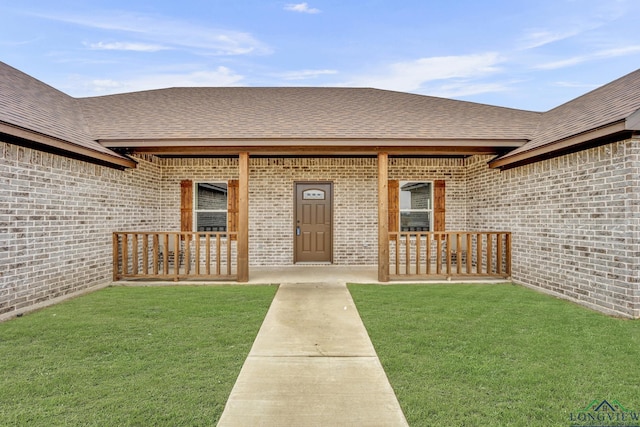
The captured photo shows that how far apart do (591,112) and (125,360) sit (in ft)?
26.3

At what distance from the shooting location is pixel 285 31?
15156 mm

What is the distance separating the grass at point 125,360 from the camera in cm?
217

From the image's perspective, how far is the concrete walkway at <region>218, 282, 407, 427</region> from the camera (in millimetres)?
2148

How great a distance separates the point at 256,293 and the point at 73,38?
1423cm

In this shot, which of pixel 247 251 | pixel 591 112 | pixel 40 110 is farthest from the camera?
pixel 247 251

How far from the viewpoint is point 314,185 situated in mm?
8531

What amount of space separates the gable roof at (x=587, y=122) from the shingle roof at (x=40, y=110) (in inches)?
320

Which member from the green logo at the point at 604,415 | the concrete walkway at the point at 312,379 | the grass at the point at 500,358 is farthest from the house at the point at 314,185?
the green logo at the point at 604,415

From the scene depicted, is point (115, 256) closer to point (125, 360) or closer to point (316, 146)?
point (125, 360)

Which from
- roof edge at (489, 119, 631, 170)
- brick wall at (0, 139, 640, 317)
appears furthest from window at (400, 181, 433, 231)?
roof edge at (489, 119, 631, 170)

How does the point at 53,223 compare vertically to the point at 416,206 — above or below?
below

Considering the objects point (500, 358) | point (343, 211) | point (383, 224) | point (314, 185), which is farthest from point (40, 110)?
point (500, 358)

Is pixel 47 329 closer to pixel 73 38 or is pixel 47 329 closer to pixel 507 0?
pixel 73 38

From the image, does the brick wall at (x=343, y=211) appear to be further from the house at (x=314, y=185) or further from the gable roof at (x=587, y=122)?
the gable roof at (x=587, y=122)
